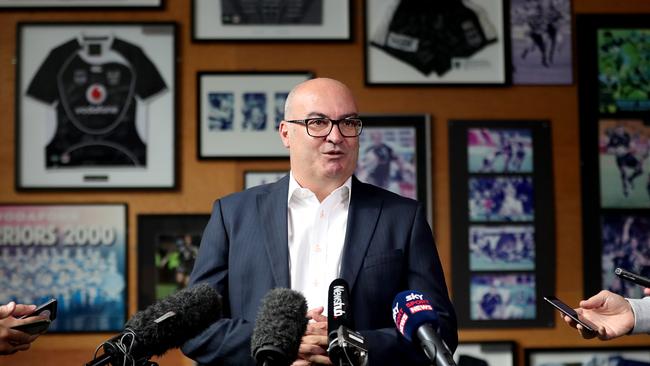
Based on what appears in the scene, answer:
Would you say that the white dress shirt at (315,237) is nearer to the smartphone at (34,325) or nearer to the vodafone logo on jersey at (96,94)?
the smartphone at (34,325)

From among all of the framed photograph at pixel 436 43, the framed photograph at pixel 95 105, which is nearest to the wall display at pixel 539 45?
the framed photograph at pixel 436 43

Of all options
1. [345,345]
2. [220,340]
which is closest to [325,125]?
[220,340]

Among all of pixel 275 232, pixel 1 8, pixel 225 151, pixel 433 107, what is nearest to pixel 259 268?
pixel 275 232

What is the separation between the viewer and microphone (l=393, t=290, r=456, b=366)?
4.58 feet

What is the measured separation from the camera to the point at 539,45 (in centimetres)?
398

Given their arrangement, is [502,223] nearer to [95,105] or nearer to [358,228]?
[358,228]

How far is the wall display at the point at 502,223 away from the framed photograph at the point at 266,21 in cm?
83

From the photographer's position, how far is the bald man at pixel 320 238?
2281 millimetres

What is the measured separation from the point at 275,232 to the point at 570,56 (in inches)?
90.7

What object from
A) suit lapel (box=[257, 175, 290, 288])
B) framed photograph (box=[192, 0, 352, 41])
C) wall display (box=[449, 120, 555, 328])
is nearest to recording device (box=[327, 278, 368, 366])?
suit lapel (box=[257, 175, 290, 288])

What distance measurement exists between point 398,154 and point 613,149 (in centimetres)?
112

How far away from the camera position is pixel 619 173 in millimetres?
3945

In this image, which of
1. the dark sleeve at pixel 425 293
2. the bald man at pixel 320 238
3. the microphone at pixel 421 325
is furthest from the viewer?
the bald man at pixel 320 238

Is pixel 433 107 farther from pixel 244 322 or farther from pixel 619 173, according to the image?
pixel 244 322
